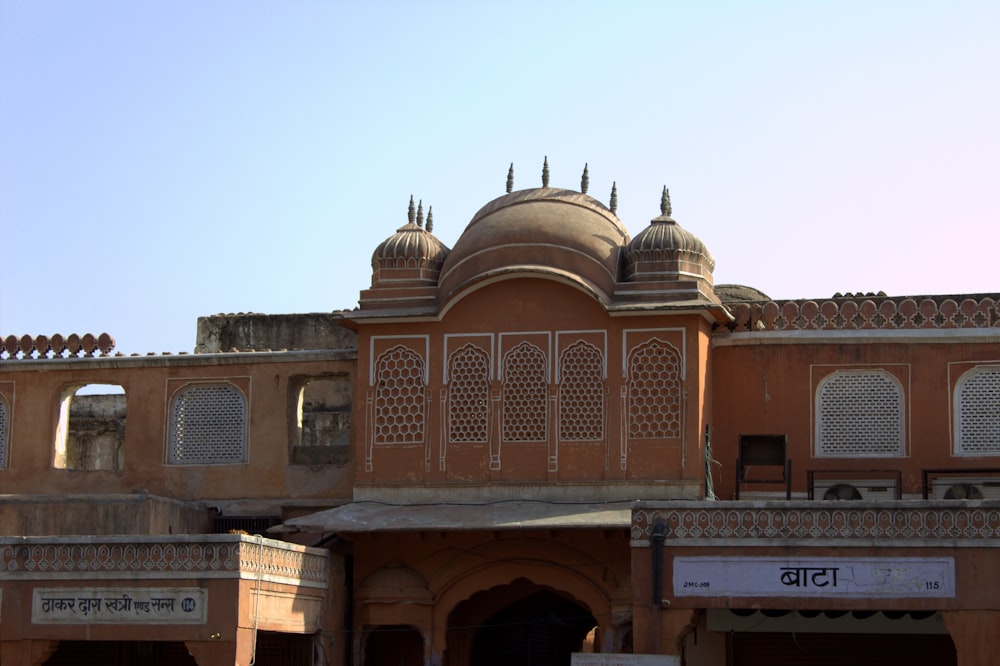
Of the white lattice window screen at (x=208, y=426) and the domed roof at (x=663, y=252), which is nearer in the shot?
the domed roof at (x=663, y=252)

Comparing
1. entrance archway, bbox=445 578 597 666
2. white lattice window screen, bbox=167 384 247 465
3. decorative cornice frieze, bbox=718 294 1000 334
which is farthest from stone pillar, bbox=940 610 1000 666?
white lattice window screen, bbox=167 384 247 465

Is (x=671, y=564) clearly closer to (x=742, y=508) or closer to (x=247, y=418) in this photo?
(x=742, y=508)

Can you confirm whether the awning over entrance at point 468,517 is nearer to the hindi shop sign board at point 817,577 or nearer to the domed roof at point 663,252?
the hindi shop sign board at point 817,577

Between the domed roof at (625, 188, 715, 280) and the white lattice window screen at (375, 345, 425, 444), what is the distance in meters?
2.76

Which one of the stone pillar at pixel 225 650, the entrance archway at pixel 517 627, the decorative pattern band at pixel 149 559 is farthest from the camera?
the entrance archway at pixel 517 627

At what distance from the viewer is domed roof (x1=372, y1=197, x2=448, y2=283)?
19.9 m

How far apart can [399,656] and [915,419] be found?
6582 mm

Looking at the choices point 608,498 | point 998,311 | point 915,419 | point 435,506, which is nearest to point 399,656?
point 435,506

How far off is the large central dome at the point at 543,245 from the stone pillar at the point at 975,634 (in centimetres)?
563

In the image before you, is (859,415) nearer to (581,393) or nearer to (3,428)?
(581,393)

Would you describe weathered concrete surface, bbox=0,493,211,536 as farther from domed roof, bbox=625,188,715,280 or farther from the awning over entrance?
domed roof, bbox=625,188,715,280

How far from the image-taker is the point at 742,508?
51.4 feet

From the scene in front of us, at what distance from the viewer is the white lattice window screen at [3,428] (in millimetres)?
21172

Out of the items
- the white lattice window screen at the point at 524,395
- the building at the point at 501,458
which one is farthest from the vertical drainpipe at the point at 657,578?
the white lattice window screen at the point at 524,395
